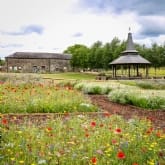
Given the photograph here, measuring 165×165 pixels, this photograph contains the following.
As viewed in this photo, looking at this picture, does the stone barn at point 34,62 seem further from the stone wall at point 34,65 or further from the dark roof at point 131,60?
the dark roof at point 131,60

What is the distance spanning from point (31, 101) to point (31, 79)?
481 inches

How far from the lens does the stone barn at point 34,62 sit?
2404 inches

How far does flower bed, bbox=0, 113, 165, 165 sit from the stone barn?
55.4 metres

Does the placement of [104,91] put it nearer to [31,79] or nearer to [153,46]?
[31,79]

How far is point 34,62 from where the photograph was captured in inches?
2441

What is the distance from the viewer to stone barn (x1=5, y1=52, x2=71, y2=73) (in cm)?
6106

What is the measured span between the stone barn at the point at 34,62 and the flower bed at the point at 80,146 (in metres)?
55.4

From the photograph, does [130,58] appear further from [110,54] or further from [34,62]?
[34,62]

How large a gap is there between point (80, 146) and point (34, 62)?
189ft

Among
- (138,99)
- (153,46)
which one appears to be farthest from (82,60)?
(138,99)

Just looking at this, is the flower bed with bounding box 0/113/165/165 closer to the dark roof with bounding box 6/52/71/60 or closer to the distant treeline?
the distant treeline

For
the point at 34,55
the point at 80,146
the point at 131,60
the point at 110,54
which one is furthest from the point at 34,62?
the point at 80,146

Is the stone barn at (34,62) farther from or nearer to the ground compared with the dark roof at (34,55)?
nearer to the ground

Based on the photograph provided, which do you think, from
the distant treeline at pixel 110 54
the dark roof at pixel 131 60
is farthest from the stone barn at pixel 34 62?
the dark roof at pixel 131 60
